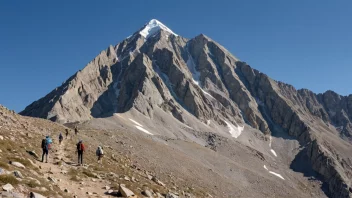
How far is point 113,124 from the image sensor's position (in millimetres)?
93375

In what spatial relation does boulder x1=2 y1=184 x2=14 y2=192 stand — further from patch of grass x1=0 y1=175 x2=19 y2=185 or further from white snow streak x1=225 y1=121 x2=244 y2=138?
white snow streak x1=225 y1=121 x2=244 y2=138

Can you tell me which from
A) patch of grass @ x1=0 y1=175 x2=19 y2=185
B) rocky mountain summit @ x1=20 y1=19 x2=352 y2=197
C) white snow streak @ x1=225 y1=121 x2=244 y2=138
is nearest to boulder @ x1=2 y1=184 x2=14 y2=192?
patch of grass @ x1=0 y1=175 x2=19 y2=185

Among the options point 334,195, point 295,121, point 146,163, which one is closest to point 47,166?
point 146,163

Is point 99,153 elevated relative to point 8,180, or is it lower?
elevated

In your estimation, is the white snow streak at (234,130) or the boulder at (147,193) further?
the white snow streak at (234,130)

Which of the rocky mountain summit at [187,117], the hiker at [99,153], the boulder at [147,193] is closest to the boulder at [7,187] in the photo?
the boulder at [147,193]

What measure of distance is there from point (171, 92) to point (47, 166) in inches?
6564

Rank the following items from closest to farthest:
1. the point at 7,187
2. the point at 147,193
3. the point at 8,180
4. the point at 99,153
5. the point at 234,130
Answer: the point at 7,187
the point at 8,180
the point at 147,193
the point at 99,153
the point at 234,130

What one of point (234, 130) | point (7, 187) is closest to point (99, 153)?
point (7, 187)

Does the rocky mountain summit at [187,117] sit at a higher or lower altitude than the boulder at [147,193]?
higher

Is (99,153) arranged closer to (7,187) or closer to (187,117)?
(7,187)

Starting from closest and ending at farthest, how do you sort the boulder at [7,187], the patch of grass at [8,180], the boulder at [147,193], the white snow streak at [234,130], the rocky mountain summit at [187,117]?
the boulder at [7,187] → the patch of grass at [8,180] → the boulder at [147,193] → the rocky mountain summit at [187,117] → the white snow streak at [234,130]

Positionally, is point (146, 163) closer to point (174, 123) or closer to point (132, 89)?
point (174, 123)

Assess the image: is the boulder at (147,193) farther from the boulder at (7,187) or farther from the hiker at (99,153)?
the hiker at (99,153)
